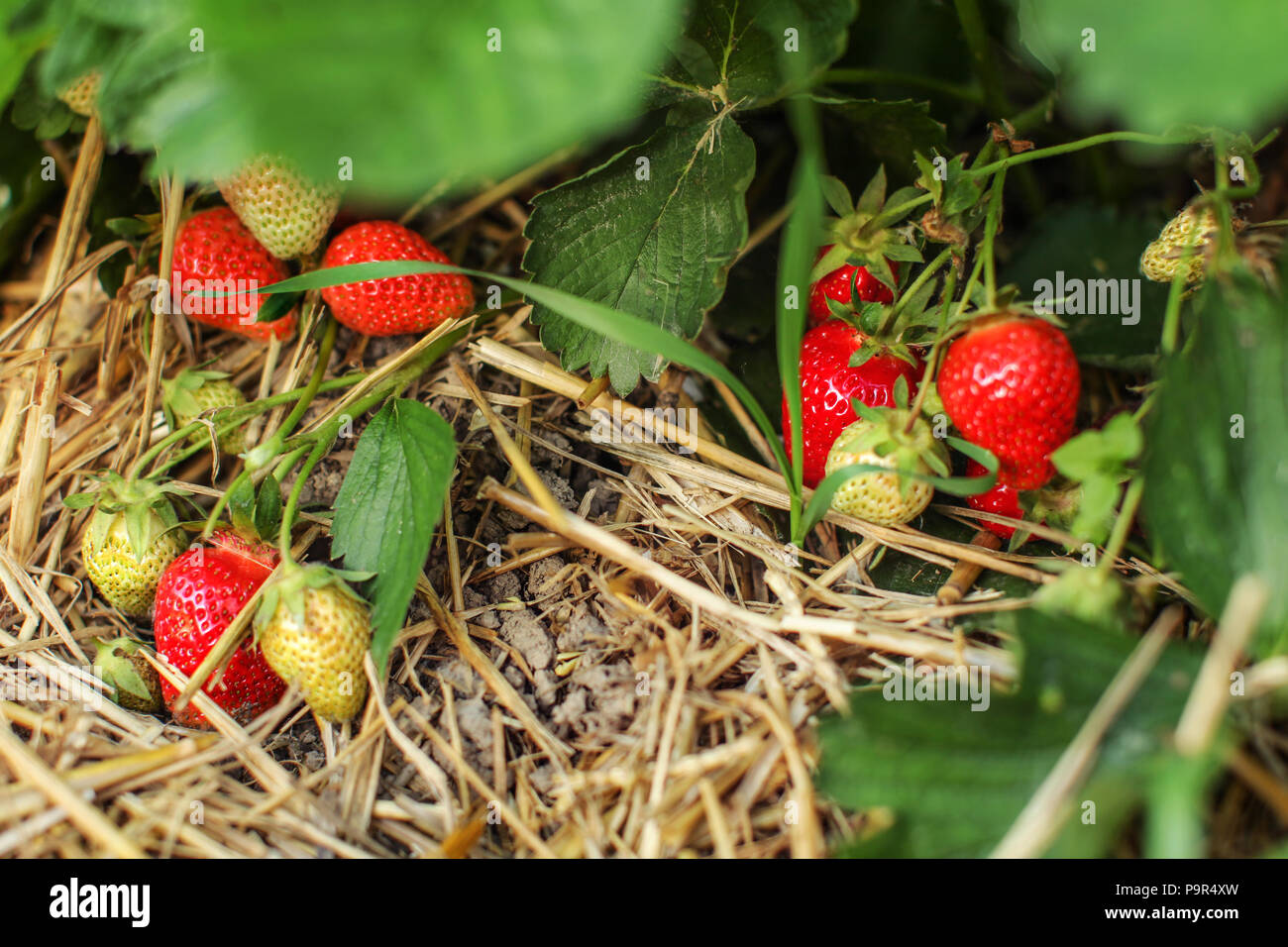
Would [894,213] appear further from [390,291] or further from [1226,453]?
[390,291]

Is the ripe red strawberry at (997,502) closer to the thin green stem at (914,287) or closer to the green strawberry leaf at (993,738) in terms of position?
the thin green stem at (914,287)

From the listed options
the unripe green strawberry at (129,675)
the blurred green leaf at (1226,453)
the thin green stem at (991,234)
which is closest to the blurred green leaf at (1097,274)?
the thin green stem at (991,234)

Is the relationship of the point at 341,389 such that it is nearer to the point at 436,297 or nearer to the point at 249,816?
the point at 436,297

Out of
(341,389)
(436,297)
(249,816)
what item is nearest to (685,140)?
(436,297)

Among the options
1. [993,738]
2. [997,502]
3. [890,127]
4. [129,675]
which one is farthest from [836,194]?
[129,675]

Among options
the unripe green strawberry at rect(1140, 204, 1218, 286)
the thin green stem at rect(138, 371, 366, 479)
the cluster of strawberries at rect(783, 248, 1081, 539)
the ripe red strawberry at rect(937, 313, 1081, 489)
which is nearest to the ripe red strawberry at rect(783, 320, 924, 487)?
the cluster of strawberries at rect(783, 248, 1081, 539)
